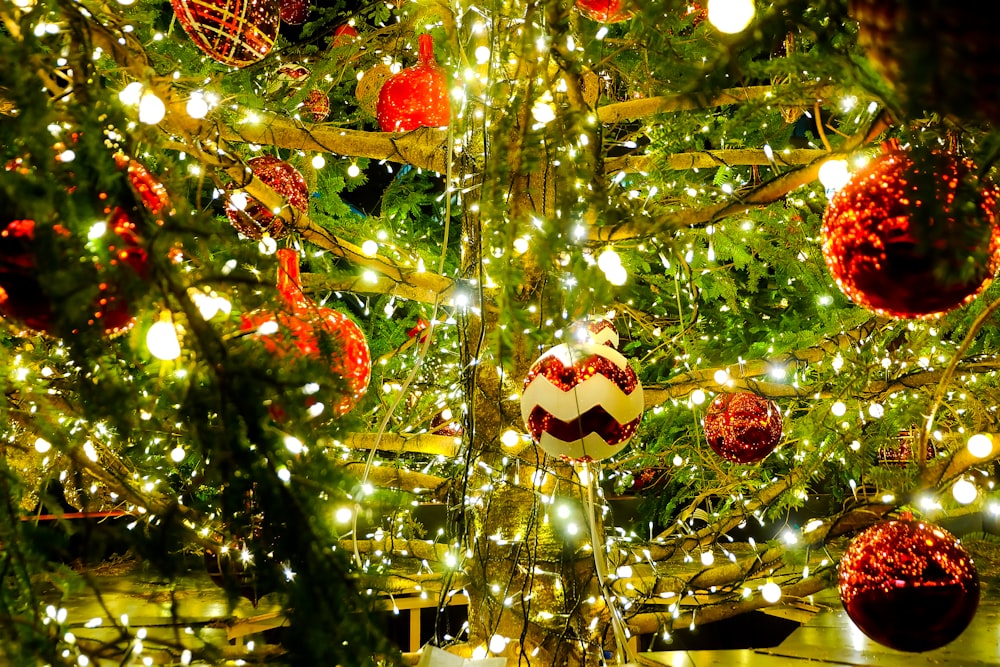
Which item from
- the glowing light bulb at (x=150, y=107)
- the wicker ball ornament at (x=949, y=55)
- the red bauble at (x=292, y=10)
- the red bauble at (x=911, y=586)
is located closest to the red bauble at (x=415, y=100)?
the red bauble at (x=292, y=10)

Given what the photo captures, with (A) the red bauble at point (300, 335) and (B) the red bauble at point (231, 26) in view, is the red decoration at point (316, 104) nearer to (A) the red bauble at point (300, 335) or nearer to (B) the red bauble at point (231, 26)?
(B) the red bauble at point (231, 26)

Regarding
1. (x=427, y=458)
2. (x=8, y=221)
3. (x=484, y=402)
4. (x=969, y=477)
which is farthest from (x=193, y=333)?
(x=427, y=458)

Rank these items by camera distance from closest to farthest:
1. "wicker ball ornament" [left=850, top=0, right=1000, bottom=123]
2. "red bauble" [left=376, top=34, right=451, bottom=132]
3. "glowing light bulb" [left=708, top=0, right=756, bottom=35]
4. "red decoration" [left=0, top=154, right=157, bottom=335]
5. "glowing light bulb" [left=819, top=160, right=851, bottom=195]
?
"wicker ball ornament" [left=850, top=0, right=1000, bottom=123], "red decoration" [left=0, top=154, right=157, bottom=335], "glowing light bulb" [left=708, top=0, right=756, bottom=35], "glowing light bulb" [left=819, top=160, right=851, bottom=195], "red bauble" [left=376, top=34, right=451, bottom=132]

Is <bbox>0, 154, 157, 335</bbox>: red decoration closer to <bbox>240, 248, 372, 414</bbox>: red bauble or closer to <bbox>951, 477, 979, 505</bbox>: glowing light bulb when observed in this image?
<bbox>240, 248, 372, 414</bbox>: red bauble

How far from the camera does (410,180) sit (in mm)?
4387

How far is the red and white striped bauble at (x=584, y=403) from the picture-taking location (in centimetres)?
169

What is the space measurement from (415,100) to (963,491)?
1819 millimetres

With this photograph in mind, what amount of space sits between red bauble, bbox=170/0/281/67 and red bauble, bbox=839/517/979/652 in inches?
74.8

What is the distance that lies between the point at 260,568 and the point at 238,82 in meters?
2.25

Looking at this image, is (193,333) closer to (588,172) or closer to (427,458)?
(588,172)

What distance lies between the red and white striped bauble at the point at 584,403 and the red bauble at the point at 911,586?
54 cm

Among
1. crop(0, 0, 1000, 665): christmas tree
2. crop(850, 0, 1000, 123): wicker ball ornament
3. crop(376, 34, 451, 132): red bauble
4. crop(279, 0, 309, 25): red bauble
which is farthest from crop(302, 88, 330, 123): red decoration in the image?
crop(850, 0, 1000, 123): wicker ball ornament

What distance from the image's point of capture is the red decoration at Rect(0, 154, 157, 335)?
61cm

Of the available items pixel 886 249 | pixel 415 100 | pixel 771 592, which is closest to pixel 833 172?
A: pixel 886 249
